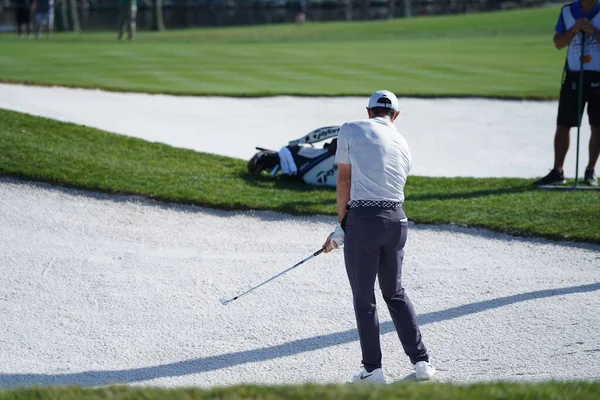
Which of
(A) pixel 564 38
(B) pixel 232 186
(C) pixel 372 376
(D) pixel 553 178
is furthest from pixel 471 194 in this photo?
(C) pixel 372 376

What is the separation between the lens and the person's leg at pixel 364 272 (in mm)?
6453

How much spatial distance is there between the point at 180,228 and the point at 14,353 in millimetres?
3541

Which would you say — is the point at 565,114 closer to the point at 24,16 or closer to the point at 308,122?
the point at 308,122

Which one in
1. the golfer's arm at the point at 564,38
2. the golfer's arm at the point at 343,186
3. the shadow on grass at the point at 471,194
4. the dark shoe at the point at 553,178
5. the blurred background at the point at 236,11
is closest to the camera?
the golfer's arm at the point at 343,186

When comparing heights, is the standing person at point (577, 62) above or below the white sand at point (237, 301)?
above

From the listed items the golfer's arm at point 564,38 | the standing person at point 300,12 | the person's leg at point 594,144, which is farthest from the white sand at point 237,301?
the standing person at point 300,12

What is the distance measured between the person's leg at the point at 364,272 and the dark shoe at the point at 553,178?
6.67 m

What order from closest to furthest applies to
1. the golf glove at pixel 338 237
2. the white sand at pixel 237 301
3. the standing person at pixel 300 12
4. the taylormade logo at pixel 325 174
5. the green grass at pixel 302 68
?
the golf glove at pixel 338 237 < the white sand at pixel 237 301 < the taylormade logo at pixel 325 174 < the green grass at pixel 302 68 < the standing person at pixel 300 12

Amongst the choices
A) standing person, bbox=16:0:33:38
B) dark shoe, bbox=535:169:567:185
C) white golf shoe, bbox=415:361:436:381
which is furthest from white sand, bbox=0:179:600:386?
standing person, bbox=16:0:33:38

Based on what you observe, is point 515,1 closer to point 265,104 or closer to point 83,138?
point 265,104

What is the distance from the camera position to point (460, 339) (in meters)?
7.62

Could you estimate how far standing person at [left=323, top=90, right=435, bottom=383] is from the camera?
21.2 feet

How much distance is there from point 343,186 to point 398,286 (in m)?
0.85

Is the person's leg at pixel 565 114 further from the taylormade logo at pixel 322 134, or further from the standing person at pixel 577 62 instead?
the taylormade logo at pixel 322 134
